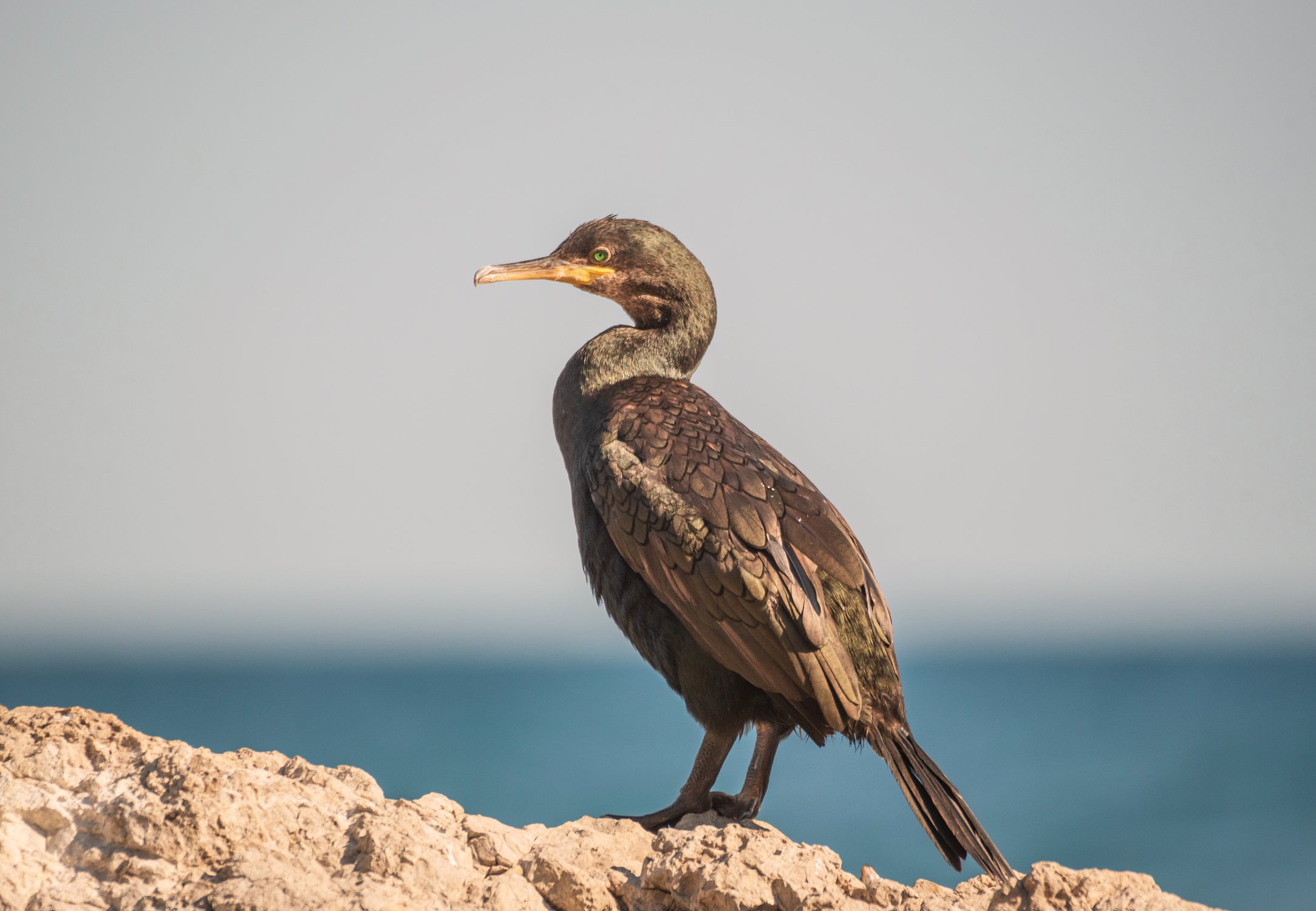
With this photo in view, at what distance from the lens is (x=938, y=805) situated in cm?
488

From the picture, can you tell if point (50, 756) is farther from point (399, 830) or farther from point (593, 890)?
point (593, 890)

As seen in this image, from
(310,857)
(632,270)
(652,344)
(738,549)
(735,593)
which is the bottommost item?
(310,857)

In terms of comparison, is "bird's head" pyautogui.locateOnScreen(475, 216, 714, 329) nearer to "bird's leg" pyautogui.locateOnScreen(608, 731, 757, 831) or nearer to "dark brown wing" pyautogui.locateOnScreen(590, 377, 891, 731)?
"dark brown wing" pyautogui.locateOnScreen(590, 377, 891, 731)

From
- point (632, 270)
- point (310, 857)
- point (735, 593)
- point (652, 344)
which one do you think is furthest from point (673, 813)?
point (632, 270)

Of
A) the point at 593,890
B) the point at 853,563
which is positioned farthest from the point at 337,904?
the point at 853,563

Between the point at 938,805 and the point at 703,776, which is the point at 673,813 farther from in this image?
the point at 938,805

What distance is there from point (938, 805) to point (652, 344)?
8.55 ft

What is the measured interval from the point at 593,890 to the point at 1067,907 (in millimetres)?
1439

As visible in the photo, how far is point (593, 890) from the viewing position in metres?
4.08

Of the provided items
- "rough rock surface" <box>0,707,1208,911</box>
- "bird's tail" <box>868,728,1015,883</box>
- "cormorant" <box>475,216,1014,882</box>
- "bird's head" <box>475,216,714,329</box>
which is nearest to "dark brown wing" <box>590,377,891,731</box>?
"cormorant" <box>475,216,1014,882</box>

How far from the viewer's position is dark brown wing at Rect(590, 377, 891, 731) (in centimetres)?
502

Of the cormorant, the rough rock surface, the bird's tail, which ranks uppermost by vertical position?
the cormorant

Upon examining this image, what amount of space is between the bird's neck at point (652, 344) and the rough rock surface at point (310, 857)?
2.45 meters

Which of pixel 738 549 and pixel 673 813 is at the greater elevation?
pixel 738 549
